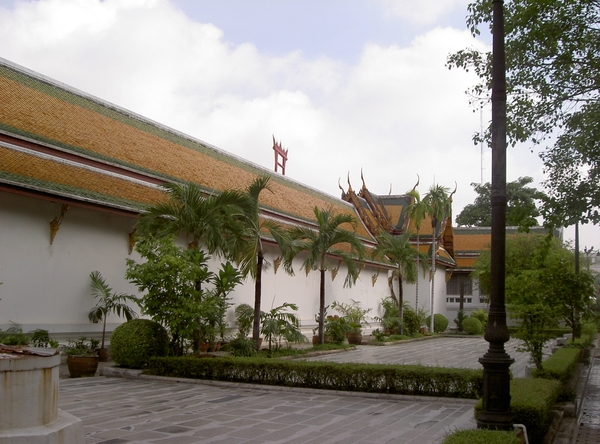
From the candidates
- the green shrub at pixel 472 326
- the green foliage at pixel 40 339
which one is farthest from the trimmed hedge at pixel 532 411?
the green shrub at pixel 472 326

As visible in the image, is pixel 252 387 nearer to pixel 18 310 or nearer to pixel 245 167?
pixel 18 310

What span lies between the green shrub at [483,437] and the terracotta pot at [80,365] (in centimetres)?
895

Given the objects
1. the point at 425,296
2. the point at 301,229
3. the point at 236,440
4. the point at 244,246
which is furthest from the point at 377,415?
the point at 425,296

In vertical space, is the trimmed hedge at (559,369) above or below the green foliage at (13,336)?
below

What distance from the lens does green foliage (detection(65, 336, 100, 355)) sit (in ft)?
43.8

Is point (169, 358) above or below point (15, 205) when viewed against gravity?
below

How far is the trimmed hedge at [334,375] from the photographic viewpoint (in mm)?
11102

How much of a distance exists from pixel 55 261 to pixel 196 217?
3.53 meters

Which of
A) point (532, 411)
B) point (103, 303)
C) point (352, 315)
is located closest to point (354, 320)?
point (352, 315)

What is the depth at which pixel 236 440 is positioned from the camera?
24.6 feet

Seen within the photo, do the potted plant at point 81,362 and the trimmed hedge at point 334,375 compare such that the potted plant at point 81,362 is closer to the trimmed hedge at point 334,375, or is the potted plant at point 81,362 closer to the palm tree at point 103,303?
the trimmed hedge at point 334,375

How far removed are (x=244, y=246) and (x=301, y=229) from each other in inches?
180

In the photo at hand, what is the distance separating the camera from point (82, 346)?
13609mm

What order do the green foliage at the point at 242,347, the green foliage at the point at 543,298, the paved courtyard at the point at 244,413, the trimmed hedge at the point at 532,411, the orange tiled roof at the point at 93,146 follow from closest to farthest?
the trimmed hedge at the point at 532,411, the paved courtyard at the point at 244,413, the green foliage at the point at 543,298, the orange tiled roof at the point at 93,146, the green foliage at the point at 242,347
